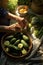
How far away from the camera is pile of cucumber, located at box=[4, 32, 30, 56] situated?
3.52 m

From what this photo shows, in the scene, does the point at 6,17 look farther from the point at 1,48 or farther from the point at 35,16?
the point at 35,16

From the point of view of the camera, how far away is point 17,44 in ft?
11.8

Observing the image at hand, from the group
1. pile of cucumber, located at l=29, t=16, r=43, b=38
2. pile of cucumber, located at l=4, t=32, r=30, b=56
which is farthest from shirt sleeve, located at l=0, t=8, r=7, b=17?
pile of cucumber, located at l=29, t=16, r=43, b=38

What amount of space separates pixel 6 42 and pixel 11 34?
24 centimetres

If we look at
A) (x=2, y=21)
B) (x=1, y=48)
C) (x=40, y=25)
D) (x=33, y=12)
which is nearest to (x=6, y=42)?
(x=1, y=48)

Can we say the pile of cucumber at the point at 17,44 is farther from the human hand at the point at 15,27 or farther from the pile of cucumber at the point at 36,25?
the pile of cucumber at the point at 36,25

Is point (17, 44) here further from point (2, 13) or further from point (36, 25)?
point (36, 25)

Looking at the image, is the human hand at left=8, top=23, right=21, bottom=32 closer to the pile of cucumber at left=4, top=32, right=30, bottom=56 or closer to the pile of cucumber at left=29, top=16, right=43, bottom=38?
the pile of cucumber at left=4, top=32, right=30, bottom=56

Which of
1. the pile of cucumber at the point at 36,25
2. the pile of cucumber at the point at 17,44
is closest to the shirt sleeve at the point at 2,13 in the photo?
the pile of cucumber at the point at 17,44

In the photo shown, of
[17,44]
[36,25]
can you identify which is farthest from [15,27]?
[36,25]

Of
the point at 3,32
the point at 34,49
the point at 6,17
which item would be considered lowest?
the point at 34,49

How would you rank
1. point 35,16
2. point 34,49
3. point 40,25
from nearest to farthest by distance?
point 34,49
point 40,25
point 35,16

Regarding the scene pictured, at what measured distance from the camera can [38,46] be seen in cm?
380

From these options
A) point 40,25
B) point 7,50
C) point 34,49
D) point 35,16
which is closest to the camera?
point 7,50
